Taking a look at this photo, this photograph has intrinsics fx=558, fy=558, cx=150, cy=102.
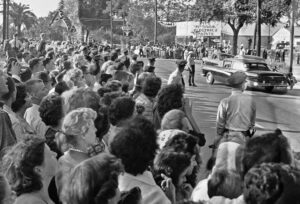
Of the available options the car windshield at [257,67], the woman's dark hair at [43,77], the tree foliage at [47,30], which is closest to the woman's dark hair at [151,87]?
the woman's dark hair at [43,77]

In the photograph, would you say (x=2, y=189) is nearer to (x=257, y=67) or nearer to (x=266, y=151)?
(x=266, y=151)

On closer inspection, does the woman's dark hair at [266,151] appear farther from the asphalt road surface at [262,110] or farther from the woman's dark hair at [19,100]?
the asphalt road surface at [262,110]

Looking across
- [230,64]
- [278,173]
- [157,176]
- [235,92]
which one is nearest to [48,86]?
[235,92]

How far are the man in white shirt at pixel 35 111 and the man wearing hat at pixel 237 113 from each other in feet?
8.02

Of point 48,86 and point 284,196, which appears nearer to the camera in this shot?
point 284,196

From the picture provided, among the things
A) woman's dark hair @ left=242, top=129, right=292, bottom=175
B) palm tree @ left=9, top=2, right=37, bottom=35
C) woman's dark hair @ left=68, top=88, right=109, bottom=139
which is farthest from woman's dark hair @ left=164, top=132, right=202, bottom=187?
palm tree @ left=9, top=2, right=37, bottom=35

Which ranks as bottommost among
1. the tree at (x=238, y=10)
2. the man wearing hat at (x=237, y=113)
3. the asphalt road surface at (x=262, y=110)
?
the asphalt road surface at (x=262, y=110)

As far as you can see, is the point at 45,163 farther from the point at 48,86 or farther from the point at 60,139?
the point at 48,86

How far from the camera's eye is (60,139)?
492cm

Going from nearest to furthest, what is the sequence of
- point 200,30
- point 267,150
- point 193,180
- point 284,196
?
point 284,196 < point 267,150 < point 193,180 < point 200,30

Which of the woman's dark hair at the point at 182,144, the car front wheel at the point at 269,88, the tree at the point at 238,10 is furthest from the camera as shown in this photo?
the tree at the point at 238,10

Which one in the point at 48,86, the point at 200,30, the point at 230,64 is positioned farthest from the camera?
the point at 200,30

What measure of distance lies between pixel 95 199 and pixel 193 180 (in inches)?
88.3

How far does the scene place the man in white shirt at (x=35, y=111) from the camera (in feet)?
20.6
